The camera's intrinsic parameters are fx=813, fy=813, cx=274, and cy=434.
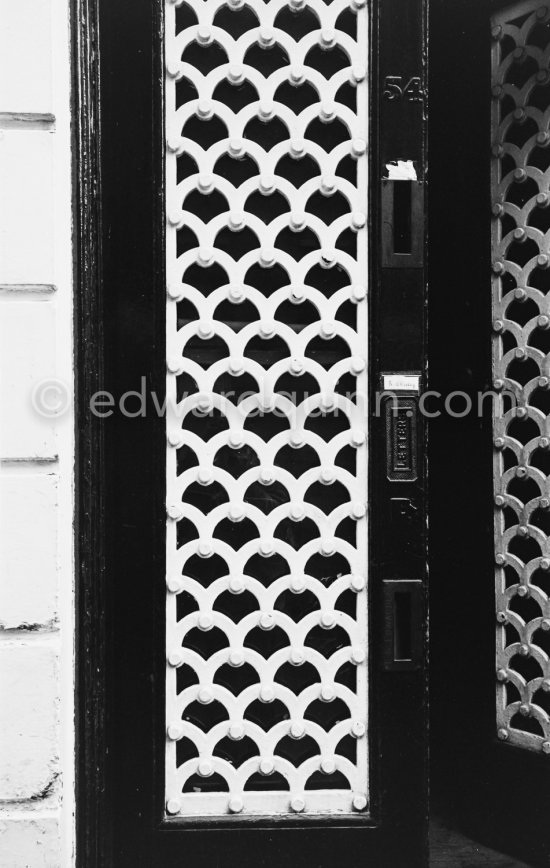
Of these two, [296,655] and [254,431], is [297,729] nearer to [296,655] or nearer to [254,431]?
[296,655]

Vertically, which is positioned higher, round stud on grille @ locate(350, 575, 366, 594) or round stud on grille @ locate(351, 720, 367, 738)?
round stud on grille @ locate(350, 575, 366, 594)

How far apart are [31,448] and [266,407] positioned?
0.84m

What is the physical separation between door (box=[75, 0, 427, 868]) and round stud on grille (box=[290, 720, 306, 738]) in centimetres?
2

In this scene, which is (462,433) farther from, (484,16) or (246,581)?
(484,16)

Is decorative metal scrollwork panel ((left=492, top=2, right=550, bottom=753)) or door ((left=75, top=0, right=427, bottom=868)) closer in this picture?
door ((left=75, top=0, right=427, bottom=868))

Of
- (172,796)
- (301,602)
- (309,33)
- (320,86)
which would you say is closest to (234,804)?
(172,796)

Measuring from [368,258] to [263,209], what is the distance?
16.9 inches

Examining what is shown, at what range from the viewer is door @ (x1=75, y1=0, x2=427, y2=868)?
9.50 ft

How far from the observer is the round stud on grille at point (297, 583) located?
2.97 metres

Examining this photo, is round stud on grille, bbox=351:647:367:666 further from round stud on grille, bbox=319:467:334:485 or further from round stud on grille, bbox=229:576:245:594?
round stud on grille, bbox=319:467:334:485

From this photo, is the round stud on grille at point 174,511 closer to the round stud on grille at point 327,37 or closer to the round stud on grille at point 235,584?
the round stud on grille at point 235,584

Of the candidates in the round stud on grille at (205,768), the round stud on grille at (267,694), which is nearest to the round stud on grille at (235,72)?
the round stud on grille at (267,694)

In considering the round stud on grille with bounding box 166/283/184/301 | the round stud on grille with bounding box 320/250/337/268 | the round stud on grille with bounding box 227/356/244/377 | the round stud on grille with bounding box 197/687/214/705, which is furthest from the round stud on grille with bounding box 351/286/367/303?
→ the round stud on grille with bounding box 197/687/214/705

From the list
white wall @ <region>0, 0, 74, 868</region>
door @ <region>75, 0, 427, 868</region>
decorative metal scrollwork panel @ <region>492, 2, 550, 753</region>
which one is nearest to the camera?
white wall @ <region>0, 0, 74, 868</region>
